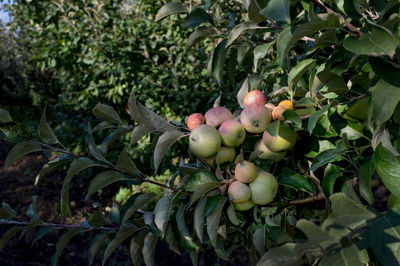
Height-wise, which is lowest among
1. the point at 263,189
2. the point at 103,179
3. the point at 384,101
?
the point at 263,189

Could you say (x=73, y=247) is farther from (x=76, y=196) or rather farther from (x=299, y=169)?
(x=299, y=169)

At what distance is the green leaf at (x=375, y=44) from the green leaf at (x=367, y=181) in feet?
0.93

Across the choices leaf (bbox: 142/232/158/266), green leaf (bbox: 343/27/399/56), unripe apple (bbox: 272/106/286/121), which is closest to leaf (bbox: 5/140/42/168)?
leaf (bbox: 142/232/158/266)

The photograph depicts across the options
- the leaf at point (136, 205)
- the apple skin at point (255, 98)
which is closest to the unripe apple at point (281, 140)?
the apple skin at point (255, 98)

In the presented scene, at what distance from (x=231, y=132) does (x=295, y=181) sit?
22cm

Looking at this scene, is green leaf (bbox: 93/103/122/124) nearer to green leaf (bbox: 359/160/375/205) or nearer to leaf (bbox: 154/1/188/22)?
leaf (bbox: 154/1/188/22)

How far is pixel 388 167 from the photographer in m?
0.63

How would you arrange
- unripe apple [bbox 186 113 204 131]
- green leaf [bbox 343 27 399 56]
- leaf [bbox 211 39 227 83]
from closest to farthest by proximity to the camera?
1. green leaf [bbox 343 27 399 56]
2. unripe apple [bbox 186 113 204 131]
3. leaf [bbox 211 39 227 83]

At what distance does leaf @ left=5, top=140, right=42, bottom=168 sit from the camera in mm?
832

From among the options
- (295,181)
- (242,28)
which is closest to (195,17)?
(242,28)

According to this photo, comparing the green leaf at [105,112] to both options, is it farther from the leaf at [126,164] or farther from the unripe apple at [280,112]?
the unripe apple at [280,112]

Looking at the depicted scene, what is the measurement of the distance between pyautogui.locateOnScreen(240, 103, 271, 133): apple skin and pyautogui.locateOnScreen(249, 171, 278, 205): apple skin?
130mm

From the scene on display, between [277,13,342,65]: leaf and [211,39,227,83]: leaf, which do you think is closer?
[277,13,342,65]: leaf

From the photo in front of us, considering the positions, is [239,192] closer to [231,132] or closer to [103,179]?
[231,132]
